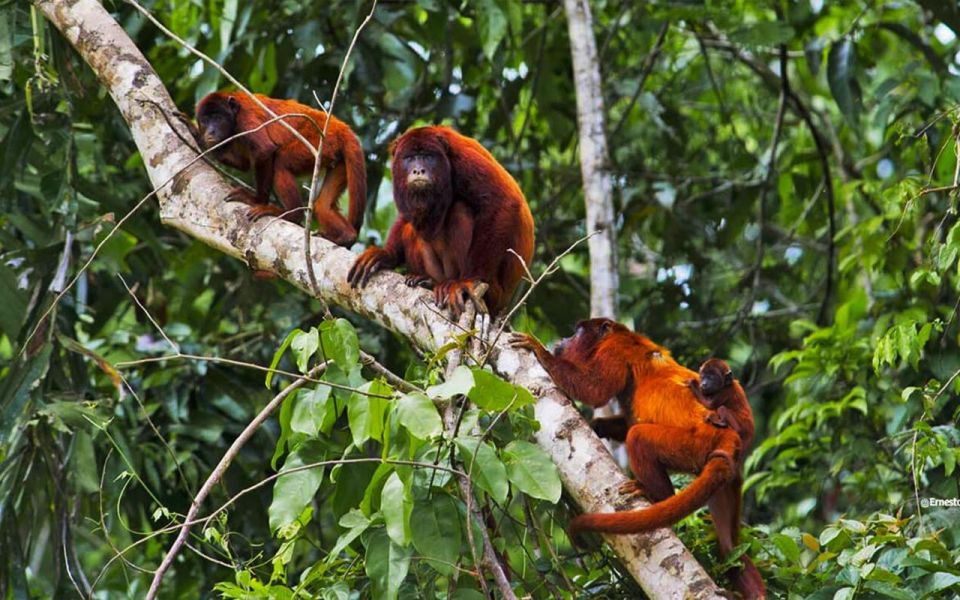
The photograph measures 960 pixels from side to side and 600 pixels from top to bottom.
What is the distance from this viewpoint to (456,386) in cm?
312

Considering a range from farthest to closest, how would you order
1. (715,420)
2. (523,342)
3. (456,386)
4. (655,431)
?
(715,420), (655,431), (523,342), (456,386)

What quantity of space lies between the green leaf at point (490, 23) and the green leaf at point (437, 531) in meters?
3.33

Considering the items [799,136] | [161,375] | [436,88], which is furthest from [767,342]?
[161,375]

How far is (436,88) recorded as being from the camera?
8156 mm

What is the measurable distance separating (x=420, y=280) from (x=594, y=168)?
186 centimetres

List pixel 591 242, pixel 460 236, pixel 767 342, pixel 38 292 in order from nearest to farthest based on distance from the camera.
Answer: pixel 460 236 → pixel 38 292 → pixel 591 242 → pixel 767 342

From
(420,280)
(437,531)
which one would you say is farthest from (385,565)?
(420,280)

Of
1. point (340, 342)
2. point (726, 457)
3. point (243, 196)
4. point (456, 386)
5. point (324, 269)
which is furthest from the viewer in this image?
point (243, 196)

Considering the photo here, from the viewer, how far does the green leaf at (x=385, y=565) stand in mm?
3463

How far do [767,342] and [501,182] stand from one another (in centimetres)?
385

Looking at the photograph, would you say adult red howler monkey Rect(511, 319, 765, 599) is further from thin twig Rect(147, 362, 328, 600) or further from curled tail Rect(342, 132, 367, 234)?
curled tail Rect(342, 132, 367, 234)

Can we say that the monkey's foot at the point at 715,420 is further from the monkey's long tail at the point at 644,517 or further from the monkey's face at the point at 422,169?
the monkey's face at the point at 422,169

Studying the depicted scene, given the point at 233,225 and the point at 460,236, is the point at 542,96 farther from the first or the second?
the point at 233,225

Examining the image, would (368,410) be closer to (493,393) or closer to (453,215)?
(493,393)
